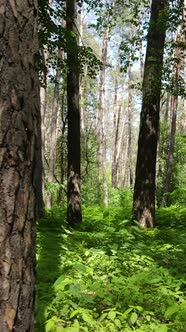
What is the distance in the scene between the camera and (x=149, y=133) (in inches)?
317

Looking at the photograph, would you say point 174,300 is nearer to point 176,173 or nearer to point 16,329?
point 16,329

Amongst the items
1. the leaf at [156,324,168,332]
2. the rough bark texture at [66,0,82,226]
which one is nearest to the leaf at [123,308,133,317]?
the leaf at [156,324,168,332]

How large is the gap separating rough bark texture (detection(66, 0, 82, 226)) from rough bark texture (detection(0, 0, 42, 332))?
269 inches

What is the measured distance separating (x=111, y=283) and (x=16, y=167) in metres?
3.10

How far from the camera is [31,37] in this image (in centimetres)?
167

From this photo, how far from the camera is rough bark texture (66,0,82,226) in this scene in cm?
848

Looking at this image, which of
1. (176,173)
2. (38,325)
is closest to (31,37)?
(38,325)

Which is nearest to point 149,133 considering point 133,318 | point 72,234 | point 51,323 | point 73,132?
point 73,132

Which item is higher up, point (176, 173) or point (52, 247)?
point (176, 173)

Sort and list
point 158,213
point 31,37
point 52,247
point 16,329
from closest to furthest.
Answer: point 16,329 → point 31,37 → point 52,247 → point 158,213

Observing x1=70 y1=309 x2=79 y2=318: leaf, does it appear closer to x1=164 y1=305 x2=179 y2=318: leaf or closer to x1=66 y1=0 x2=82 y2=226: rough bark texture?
x1=164 y1=305 x2=179 y2=318: leaf

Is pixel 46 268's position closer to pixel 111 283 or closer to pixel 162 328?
pixel 111 283

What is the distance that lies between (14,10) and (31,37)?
0.43 ft

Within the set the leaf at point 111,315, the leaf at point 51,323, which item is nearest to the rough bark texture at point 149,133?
the leaf at point 111,315
